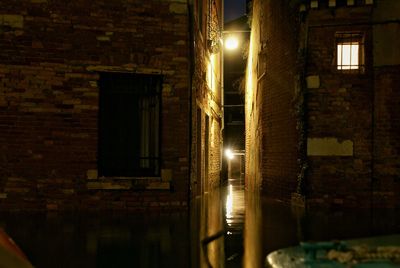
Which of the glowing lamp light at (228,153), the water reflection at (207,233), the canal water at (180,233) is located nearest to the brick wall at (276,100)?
the canal water at (180,233)


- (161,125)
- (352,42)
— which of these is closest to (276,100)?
(352,42)

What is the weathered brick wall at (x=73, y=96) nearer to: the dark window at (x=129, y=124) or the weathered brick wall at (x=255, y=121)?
the dark window at (x=129, y=124)

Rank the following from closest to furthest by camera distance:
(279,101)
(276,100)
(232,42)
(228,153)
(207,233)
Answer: (207,233)
(279,101)
(276,100)
(232,42)
(228,153)

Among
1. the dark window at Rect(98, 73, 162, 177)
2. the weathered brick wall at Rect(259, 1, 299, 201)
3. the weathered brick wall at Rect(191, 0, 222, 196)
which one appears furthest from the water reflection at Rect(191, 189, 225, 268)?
the weathered brick wall at Rect(259, 1, 299, 201)

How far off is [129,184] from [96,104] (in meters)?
1.81

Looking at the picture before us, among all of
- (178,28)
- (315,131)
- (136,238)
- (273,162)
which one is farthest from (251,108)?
(136,238)

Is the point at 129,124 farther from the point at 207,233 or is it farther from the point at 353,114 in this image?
the point at 353,114

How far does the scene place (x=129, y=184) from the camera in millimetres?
9961

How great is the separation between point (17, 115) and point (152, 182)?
3.08 metres

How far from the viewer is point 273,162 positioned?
13.9 metres

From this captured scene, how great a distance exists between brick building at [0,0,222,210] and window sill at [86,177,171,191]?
0.02 metres

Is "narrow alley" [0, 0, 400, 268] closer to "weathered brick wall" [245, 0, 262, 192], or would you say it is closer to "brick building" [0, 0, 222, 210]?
"brick building" [0, 0, 222, 210]

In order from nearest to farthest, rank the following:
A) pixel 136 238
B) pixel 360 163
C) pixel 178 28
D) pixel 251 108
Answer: pixel 136 238, pixel 178 28, pixel 360 163, pixel 251 108

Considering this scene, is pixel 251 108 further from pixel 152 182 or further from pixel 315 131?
pixel 152 182
